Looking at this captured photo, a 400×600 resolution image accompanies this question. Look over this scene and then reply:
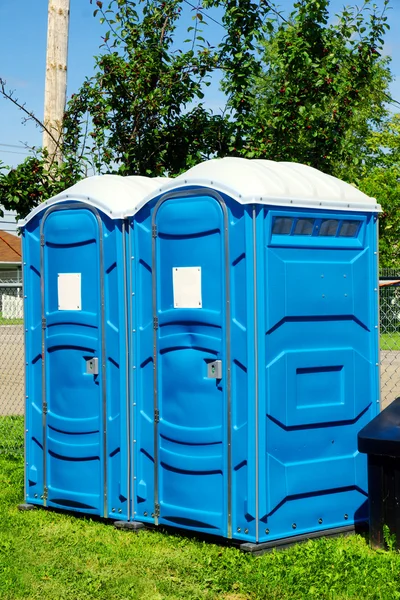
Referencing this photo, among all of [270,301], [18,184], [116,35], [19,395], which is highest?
[116,35]

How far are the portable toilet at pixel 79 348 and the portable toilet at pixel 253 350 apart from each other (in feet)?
0.47

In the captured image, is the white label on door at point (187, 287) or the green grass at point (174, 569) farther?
the white label on door at point (187, 287)

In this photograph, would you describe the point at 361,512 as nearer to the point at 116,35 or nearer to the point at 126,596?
the point at 126,596

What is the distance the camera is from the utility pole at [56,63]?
873 cm

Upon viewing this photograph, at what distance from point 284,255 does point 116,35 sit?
3444 millimetres

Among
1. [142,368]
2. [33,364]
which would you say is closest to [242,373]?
[142,368]

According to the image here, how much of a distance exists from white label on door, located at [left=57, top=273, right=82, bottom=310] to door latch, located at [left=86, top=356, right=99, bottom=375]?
359 mm

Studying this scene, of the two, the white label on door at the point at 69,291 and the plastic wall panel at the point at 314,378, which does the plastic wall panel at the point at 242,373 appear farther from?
the white label on door at the point at 69,291

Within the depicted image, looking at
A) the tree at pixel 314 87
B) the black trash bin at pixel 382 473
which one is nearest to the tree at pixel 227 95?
the tree at pixel 314 87

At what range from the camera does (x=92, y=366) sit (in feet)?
20.7

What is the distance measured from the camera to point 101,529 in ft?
20.1

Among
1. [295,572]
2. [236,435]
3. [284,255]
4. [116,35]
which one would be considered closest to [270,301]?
[284,255]

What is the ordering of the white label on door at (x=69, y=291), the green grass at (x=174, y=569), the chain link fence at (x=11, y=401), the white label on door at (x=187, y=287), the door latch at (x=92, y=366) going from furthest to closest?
the chain link fence at (x=11, y=401)
the white label on door at (x=69, y=291)
the door latch at (x=92, y=366)
the white label on door at (x=187, y=287)
the green grass at (x=174, y=569)

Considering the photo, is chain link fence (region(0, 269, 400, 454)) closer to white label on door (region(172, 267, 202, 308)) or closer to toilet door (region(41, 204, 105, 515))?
toilet door (region(41, 204, 105, 515))
